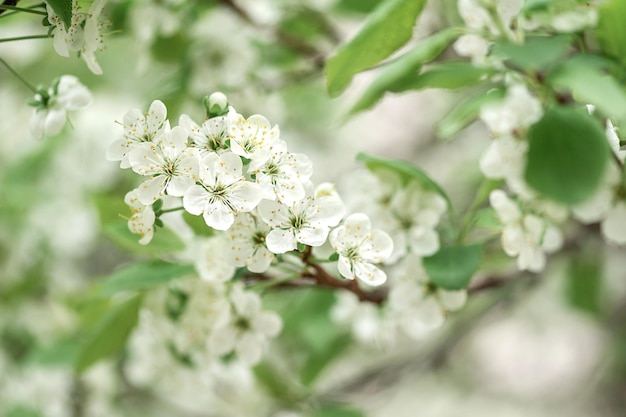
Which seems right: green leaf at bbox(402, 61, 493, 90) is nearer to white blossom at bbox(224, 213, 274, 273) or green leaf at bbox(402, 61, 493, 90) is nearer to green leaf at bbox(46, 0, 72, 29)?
white blossom at bbox(224, 213, 274, 273)

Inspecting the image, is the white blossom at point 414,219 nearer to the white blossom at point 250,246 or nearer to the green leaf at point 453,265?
Result: the green leaf at point 453,265

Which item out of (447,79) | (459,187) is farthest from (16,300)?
(447,79)

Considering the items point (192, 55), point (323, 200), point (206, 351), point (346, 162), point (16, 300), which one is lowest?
point (346, 162)

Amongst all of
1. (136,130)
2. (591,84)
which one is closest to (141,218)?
(136,130)

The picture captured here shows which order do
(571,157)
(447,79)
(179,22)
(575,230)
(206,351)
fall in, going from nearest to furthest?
(571,157) → (447,79) → (206,351) → (179,22) → (575,230)

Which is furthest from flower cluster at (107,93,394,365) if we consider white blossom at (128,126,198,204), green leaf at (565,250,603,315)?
green leaf at (565,250,603,315)

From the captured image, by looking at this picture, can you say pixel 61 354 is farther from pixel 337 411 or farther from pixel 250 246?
pixel 250 246

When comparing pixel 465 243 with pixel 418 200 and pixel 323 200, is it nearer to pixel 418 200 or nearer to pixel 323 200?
pixel 418 200
